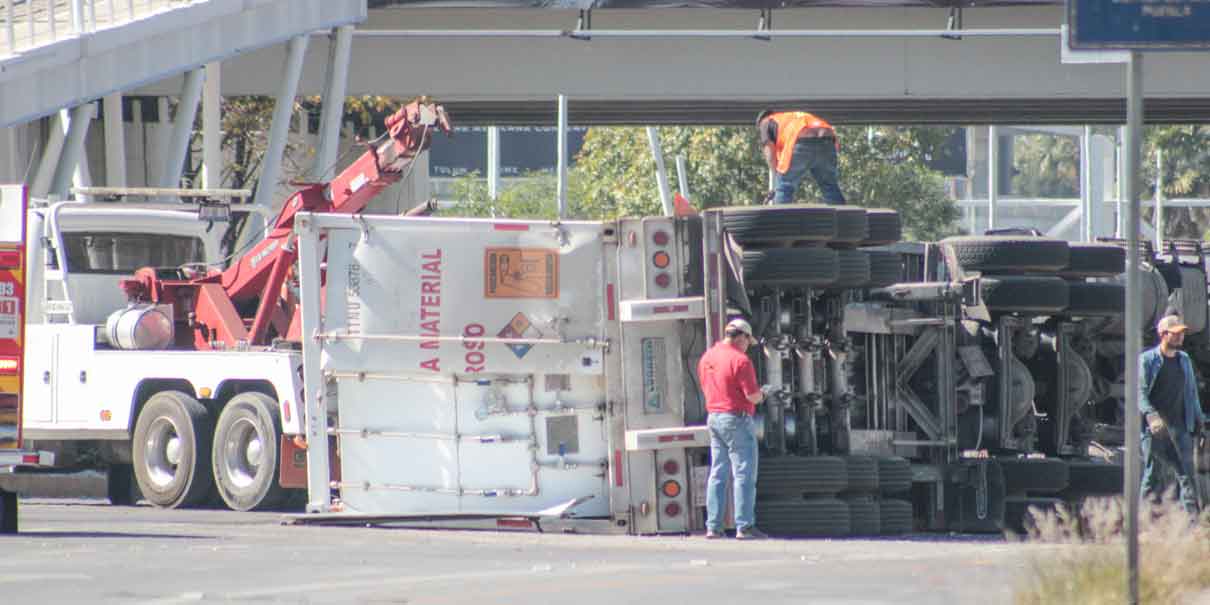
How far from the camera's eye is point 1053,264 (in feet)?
60.0

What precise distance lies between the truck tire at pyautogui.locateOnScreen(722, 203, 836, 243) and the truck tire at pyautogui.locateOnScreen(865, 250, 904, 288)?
2.22 ft

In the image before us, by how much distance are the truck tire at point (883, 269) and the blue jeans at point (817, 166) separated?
1.72m

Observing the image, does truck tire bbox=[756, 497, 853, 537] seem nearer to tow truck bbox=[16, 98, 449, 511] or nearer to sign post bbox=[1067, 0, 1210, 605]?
tow truck bbox=[16, 98, 449, 511]

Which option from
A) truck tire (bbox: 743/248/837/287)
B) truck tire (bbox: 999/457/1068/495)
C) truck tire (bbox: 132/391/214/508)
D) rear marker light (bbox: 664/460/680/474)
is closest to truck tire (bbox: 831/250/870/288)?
truck tire (bbox: 743/248/837/287)

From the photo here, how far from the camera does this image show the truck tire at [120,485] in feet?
68.9

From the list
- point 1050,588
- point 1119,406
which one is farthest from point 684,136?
point 1050,588

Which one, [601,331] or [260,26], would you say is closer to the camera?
[601,331]

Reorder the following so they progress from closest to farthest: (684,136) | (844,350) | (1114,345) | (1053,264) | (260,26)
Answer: (844,350) < (1053,264) < (1114,345) < (260,26) < (684,136)

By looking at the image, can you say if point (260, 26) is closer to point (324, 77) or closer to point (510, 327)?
point (324, 77)

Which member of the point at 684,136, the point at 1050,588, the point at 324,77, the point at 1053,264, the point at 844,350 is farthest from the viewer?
the point at 684,136

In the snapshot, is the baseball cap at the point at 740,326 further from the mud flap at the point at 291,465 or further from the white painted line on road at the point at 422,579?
the mud flap at the point at 291,465

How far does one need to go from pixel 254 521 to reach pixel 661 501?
345cm

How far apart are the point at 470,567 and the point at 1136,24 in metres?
5.15

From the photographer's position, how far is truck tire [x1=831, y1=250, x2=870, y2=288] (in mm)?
16703
